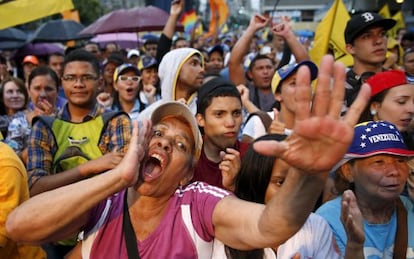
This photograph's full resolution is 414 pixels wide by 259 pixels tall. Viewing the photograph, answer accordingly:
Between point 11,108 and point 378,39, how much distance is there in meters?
3.76

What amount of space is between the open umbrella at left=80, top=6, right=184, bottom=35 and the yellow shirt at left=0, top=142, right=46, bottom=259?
7.94 metres

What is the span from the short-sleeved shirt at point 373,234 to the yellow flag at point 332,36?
3489 mm

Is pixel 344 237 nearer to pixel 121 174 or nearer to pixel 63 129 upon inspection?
pixel 121 174

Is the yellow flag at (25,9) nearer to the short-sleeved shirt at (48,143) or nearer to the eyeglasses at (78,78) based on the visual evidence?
the eyeglasses at (78,78)

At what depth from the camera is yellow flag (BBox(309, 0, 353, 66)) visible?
611cm

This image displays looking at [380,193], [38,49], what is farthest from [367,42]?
[38,49]

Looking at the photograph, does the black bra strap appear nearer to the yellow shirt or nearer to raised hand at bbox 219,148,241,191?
the yellow shirt

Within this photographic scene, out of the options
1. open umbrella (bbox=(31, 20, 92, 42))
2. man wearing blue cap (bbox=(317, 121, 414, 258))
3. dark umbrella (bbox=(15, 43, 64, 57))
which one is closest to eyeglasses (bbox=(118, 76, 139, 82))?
man wearing blue cap (bbox=(317, 121, 414, 258))

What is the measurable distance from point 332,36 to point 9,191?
15.0 ft

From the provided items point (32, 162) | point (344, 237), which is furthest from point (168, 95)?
point (344, 237)

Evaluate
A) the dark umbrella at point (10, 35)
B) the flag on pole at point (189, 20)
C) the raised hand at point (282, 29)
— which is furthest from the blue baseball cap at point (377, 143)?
the flag on pole at point (189, 20)

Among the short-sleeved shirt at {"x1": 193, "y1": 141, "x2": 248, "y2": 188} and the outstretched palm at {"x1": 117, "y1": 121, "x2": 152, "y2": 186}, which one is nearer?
the outstretched palm at {"x1": 117, "y1": 121, "x2": 152, "y2": 186}

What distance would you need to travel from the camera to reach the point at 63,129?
367 centimetres

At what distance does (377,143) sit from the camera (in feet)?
9.21
